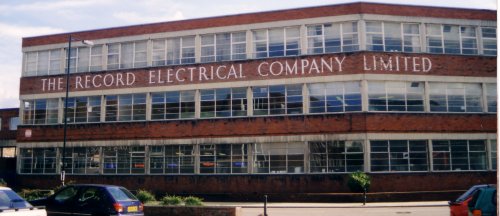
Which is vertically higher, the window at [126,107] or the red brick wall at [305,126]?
the window at [126,107]

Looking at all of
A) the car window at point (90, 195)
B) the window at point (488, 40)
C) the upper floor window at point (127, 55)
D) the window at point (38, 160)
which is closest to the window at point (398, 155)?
the window at point (488, 40)

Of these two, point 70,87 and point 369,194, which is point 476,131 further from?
point 70,87

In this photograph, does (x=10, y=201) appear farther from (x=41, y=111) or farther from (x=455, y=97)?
(x=455, y=97)

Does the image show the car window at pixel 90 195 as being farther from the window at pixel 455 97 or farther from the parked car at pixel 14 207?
the window at pixel 455 97

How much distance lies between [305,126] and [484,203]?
16587 millimetres

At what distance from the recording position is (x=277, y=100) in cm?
2792

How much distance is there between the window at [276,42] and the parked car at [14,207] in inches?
766

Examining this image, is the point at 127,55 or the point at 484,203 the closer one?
the point at 484,203

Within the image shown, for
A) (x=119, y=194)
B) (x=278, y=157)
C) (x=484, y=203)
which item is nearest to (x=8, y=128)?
(x=278, y=157)

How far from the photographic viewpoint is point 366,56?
86.7 feet

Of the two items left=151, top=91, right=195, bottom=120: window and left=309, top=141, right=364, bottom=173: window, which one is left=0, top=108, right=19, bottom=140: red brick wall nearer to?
left=151, top=91, right=195, bottom=120: window

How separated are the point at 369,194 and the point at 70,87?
842 inches

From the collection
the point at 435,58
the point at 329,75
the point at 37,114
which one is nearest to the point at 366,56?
the point at 329,75

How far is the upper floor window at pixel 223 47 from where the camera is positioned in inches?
1152
